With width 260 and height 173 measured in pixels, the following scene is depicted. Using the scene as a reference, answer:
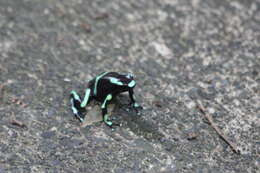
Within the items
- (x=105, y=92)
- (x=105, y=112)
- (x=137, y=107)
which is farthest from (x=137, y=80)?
(x=105, y=112)

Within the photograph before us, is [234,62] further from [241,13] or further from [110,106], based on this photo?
[110,106]

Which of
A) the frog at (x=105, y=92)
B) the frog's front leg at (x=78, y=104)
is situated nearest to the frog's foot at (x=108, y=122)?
the frog at (x=105, y=92)

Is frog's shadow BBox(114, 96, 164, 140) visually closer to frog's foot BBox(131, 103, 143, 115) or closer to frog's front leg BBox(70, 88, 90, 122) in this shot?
frog's foot BBox(131, 103, 143, 115)

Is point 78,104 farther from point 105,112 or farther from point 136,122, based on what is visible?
point 136,122

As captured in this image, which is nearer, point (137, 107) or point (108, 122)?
point (108, 122)

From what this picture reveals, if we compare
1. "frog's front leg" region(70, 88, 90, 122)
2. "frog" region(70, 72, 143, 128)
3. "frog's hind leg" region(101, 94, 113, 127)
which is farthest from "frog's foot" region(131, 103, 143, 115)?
"frog's front leg" region(70, 88, 90, 122)
